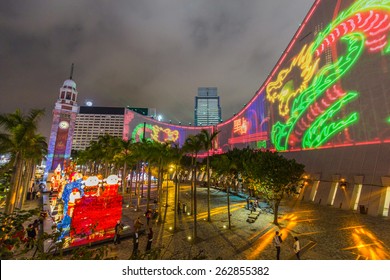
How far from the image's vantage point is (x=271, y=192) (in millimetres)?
20984

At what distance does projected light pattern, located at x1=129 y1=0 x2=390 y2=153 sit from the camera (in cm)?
2661

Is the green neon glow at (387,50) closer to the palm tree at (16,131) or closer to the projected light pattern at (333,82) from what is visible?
the projected light pattern at (333,82)

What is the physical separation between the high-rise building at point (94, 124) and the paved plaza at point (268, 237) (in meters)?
154

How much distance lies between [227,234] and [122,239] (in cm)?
924

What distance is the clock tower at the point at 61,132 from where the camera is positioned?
72.4m

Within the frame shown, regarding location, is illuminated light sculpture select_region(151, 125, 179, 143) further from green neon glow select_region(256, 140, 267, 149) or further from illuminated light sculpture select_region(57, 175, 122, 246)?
illuminated light sculpture select_region(57, 175, 122, 246)

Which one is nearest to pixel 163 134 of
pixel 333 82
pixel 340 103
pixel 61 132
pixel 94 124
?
pixel 61 132

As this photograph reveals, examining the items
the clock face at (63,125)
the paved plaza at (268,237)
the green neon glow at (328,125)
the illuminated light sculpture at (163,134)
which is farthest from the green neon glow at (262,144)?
the clock face at (63,125)

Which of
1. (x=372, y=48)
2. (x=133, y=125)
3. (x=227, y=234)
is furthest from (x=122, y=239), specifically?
(x=133, y=125)

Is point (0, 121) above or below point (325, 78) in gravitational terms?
below

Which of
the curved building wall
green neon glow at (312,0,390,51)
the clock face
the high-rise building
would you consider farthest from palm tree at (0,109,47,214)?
the high-rise building

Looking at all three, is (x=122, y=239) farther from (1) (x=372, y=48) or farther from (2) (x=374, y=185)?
(1) (x=372, y=48)

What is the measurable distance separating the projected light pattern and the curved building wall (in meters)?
0.13

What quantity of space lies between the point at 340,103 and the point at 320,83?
608cm
